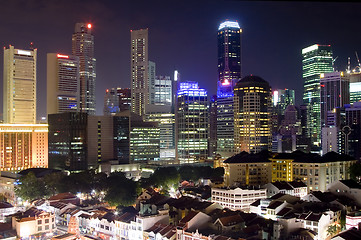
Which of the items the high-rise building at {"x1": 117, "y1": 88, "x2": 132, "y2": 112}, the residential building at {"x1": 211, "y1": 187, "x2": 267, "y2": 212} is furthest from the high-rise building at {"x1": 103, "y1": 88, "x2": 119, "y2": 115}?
the residential building at {"x1": 211, "y1": 187, "x2": 267, "y2": 212}

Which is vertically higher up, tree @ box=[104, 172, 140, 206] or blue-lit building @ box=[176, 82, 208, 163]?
blue-lit building @ box=[176, 82, 208, 163]

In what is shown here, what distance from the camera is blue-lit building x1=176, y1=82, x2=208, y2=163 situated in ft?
76.3

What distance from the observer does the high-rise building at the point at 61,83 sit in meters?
24.7

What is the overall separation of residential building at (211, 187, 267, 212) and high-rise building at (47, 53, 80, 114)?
16.7 metres

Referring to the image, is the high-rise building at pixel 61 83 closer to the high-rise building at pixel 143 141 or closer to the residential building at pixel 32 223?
the high-rise building at pixel 143 141

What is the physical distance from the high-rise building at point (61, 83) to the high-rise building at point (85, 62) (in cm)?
900

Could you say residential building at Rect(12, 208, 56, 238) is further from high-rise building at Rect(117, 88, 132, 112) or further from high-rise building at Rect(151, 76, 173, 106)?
high-rise building at Rect(117, 88, 132, 112)

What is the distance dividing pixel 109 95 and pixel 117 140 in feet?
61.4

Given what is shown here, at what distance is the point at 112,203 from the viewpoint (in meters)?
11.0

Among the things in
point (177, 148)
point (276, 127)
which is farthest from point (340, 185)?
point (276, 127)

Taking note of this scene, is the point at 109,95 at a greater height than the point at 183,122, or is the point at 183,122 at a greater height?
the point at 109,95

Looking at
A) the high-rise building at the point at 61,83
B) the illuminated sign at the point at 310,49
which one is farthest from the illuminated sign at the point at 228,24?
the high-rise building at the point at 61,83

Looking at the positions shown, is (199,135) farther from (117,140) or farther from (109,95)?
(109,95)

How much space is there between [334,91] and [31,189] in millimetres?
19686
